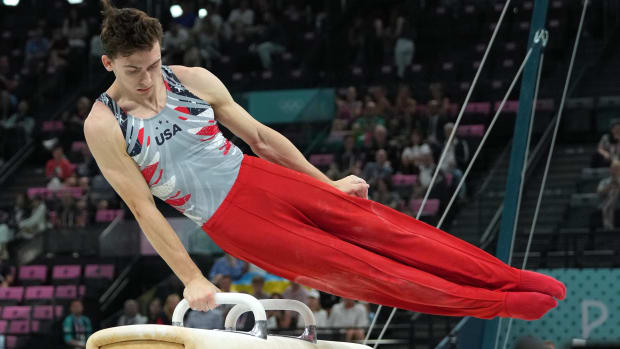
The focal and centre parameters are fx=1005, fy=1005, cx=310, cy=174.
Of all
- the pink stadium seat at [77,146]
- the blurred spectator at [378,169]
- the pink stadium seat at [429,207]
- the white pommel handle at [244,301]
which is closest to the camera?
the white pommel handle at [244,301]

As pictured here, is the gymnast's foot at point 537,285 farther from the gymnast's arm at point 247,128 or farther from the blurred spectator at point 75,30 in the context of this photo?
the blurred spectator at point 75,30

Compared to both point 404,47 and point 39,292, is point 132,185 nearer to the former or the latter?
point 39,292

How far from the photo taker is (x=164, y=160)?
12.0 ft

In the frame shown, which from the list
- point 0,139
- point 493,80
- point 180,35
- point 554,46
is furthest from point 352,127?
point 0,139

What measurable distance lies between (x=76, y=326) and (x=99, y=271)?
4.25 ft

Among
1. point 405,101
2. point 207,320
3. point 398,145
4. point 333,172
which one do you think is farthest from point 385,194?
point 207,320

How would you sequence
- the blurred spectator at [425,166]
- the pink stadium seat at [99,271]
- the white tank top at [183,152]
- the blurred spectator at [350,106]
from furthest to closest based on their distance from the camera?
1. the blurred spectator at [350,106]
2. the pink stadium seat at [99,271]
3. the blurred spectator at [425,166]
4. the white tank top at [183,152]

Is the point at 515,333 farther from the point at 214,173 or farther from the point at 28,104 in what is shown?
the point at 28,104

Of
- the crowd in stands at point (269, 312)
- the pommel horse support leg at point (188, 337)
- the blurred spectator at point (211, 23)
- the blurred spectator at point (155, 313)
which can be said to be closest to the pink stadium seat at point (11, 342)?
the crowd in stands at point (269, 312)

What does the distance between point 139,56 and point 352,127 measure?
821cm

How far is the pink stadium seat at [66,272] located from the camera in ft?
37.4

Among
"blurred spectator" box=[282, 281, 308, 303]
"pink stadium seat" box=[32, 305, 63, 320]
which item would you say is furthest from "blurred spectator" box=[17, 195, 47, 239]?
"blurred spectator" box=[282, 281, 308, 303]

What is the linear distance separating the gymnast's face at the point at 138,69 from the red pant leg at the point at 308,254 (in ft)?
1.60

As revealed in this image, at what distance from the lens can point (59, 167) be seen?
43.0ft
